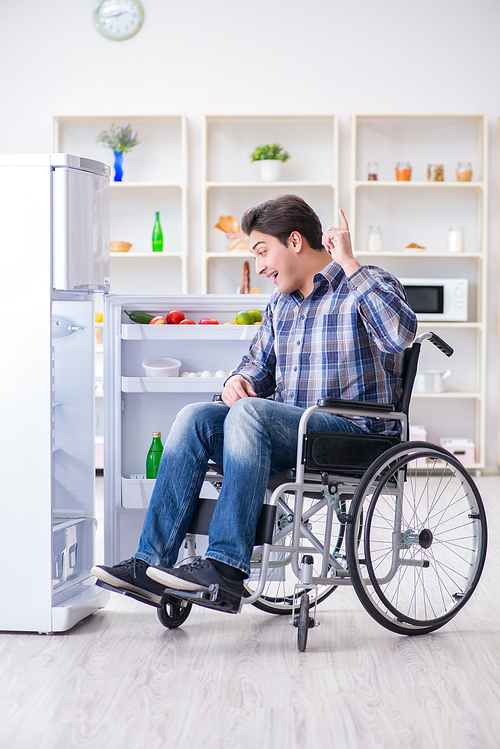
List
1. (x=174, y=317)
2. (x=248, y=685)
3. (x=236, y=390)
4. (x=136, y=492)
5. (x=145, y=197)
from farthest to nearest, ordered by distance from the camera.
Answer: (x=145, y=197) → (x=174, y=317) → (x=136, y=492) → (x=236, y=390) → (x=248, y=685)

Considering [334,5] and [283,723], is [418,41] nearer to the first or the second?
[334,5]

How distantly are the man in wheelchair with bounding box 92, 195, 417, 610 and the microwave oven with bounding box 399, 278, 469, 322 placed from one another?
259 cm

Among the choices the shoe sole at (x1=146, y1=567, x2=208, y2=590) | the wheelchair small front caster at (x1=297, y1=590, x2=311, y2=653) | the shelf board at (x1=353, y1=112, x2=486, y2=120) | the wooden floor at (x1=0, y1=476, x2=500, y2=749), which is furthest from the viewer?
the shelf board at (x1=353, y1=112, x2=486, y2=120)

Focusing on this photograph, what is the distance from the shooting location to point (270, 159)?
15.1 ft

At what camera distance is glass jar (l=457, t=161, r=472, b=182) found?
4.60m

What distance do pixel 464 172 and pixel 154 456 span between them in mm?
3084

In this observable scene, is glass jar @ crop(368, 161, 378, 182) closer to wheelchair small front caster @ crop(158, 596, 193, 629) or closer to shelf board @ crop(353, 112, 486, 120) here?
shelf board @ crop(353, 112, 486, 120)

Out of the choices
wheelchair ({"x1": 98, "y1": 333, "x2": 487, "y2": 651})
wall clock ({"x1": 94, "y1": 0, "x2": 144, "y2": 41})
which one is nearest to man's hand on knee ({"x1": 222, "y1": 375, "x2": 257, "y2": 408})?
wheelchair ({"x1": 98, "y1": 333, "x2": 487, "y2": 651})

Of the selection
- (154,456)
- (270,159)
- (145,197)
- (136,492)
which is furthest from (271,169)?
(136,492)

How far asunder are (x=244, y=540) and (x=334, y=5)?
13.3 ft

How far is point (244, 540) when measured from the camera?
1718 millimetres

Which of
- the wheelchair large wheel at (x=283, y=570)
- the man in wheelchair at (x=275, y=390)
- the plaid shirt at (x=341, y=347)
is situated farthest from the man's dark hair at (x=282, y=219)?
the wheelchair large wheel at (x=283, y=570)

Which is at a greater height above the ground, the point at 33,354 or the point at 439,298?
the point at 439,298

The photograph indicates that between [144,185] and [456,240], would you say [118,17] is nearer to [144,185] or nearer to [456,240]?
[144,185]
